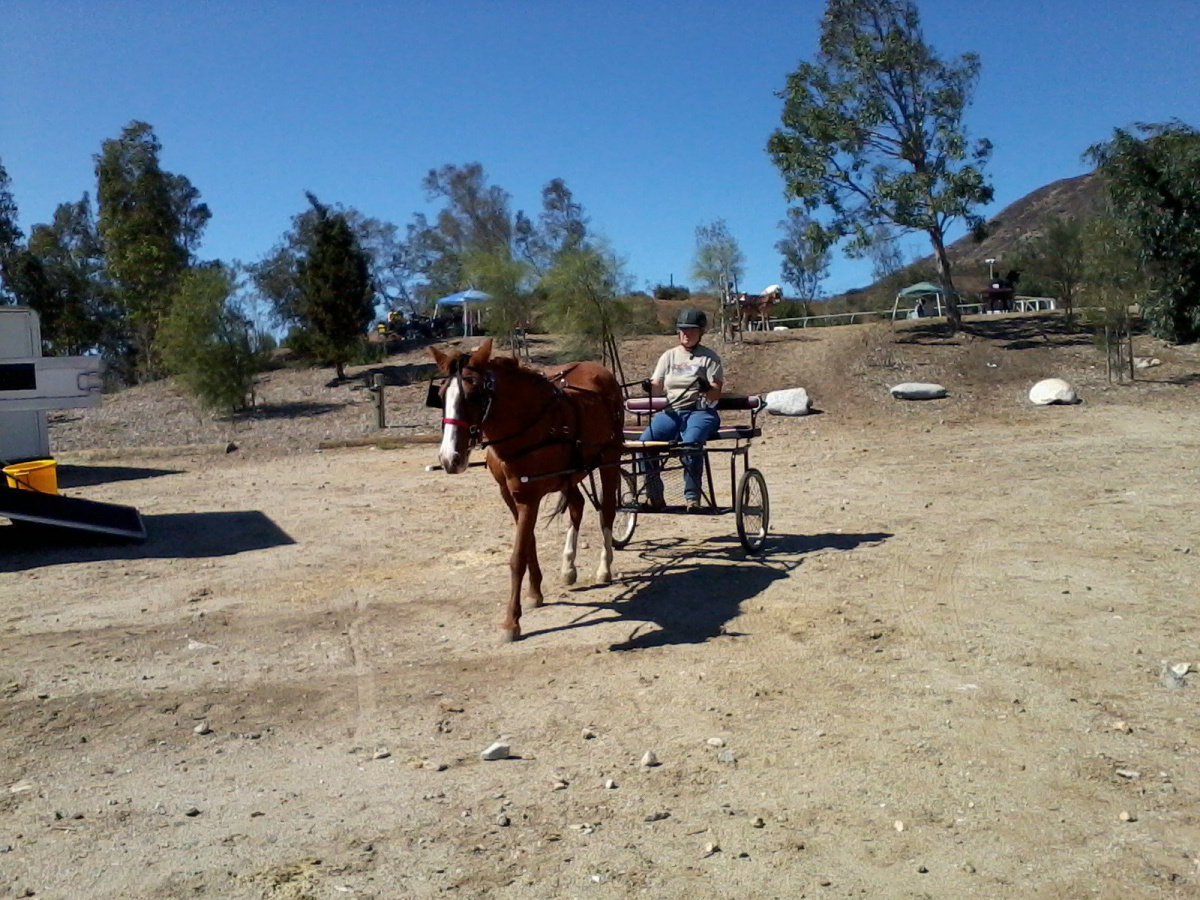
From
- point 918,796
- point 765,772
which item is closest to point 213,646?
point 765,772

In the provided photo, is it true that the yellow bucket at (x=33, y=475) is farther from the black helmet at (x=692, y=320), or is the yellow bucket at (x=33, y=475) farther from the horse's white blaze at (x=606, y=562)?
the black helmet at (x=692, y=320)

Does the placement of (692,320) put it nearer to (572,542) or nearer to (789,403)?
(572,542)

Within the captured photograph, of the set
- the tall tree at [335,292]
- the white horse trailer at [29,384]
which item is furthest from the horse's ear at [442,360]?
the tall tree at [335,292]

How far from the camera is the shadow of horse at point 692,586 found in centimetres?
693

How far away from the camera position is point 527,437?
22.6 feet

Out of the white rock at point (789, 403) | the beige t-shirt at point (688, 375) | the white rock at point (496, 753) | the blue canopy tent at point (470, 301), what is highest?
the blue canopy tent at point (470, 301)

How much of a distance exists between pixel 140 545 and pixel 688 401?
5.76 metres

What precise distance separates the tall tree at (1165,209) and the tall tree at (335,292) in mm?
20351

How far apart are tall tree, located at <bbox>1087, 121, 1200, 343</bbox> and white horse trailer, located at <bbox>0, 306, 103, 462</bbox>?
21.9 m

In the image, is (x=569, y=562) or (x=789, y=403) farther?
(x=789, y=403)

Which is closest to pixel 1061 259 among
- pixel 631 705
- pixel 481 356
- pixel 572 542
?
pixel 572 542

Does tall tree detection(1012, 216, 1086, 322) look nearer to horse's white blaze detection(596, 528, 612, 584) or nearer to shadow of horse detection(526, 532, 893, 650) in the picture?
shadow of horse detection(526, 532, 893, 650)

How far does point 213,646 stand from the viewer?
6.91m

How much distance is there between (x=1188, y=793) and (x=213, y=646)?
565 centimetres
